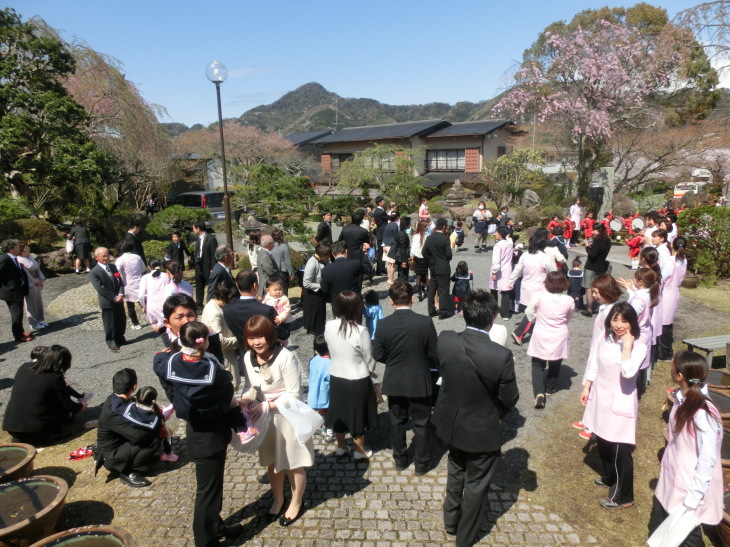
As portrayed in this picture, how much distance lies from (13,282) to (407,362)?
22.6 ft

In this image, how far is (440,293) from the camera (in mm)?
8086

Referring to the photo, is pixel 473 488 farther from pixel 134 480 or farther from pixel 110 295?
pixel 110 295

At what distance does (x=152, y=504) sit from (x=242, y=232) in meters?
8.83

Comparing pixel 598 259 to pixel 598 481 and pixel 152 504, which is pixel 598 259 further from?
pixel 152 504

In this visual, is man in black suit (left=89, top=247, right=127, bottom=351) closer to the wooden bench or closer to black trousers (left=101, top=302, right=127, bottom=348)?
black trousers (left=101, top=302, right=127, bottom=348)

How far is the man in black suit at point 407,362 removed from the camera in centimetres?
393

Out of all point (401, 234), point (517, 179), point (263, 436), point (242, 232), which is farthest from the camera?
point (517, 179)

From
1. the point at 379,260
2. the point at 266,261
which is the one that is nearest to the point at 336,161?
the point at 379,260

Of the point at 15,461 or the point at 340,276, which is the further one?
the point at 340,276

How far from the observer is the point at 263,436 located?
11.3 feet

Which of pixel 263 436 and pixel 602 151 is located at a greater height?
pixel 602 151

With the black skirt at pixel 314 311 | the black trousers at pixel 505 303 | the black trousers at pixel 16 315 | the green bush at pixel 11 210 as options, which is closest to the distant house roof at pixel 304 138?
the green bush at pixel 11 210

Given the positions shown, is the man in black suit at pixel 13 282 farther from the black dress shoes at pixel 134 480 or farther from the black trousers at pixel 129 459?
the black dress shoes at pixel 134 480

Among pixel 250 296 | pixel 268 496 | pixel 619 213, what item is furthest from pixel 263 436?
pixel 619 213
